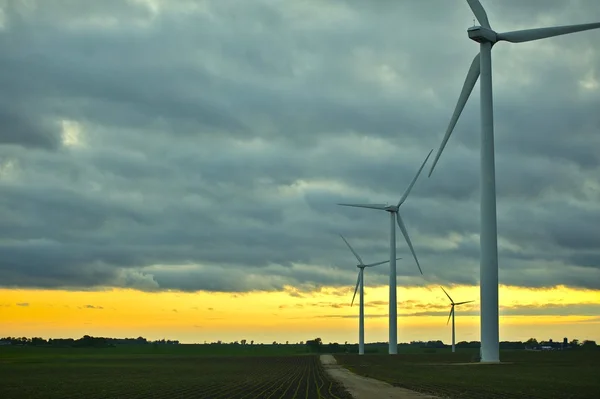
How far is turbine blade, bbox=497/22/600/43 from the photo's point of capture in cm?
7775

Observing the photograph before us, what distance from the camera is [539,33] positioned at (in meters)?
85.2

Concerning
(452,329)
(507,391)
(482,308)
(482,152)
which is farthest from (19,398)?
(452,329)

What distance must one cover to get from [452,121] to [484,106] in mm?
4238

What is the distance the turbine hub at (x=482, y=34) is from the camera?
294ft

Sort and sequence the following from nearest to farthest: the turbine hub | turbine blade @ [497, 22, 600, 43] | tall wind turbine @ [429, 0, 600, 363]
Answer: turbine blade @ [497, 22, 600, 43], tall wind turbine @ [429, 0, 600, 363], the turbine hub

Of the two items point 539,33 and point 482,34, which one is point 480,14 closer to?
point 482,34

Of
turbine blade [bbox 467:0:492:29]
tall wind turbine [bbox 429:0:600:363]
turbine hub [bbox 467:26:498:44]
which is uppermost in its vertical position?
turbine blade [bbox 467:0:492:29]

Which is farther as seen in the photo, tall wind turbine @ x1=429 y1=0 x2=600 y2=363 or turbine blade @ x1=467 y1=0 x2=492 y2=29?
turbine blade @ x1=467 y1=0 x2=492 y2=29

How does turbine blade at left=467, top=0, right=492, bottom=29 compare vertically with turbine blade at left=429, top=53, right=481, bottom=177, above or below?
above

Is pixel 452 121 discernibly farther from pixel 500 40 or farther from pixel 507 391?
pixel 507 391

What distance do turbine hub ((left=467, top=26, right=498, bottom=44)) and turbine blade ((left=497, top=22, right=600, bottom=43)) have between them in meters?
0.75

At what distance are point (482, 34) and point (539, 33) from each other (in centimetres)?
706

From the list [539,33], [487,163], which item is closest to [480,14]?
[539,33]

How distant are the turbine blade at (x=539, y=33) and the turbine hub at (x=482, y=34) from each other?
0.75 metres
